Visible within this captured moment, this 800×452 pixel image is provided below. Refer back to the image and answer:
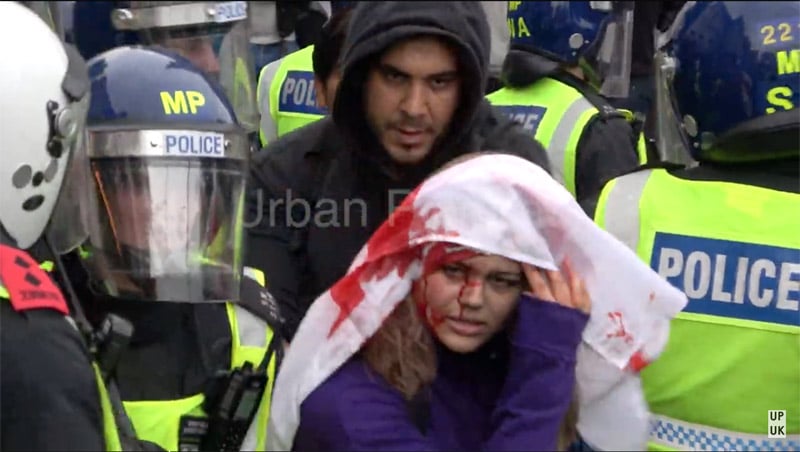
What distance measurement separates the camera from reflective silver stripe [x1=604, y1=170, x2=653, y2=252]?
6.08 ft

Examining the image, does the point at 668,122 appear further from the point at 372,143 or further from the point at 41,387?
the point at 41,387

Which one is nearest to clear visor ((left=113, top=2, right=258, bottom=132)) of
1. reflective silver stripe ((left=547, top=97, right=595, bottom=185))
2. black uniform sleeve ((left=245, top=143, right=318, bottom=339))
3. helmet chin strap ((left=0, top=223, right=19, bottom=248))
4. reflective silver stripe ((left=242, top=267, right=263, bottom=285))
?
black uniform sleeve ((left=245, top=143, right=318, bottom=339))

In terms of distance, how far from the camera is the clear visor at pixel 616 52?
3.23 metres

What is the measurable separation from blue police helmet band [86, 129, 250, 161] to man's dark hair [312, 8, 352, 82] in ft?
1.41

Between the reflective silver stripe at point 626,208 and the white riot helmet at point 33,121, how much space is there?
79 centimetres

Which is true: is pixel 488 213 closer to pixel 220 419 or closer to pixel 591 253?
pixel 591 253

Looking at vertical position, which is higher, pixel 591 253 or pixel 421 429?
pixel 591 253

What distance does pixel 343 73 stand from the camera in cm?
215

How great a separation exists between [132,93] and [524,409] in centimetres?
96

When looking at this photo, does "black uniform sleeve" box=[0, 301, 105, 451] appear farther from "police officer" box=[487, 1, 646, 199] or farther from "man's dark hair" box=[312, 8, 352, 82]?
"police officer" box=[487, 1, 646, 199]

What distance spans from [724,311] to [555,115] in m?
1.18

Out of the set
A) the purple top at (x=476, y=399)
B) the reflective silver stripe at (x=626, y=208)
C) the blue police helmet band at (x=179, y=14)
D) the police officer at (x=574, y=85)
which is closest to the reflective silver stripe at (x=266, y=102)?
the blue police helmet band at (x=179, y=14)

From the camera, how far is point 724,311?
1.81 meters

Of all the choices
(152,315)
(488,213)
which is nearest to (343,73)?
(152,315)
